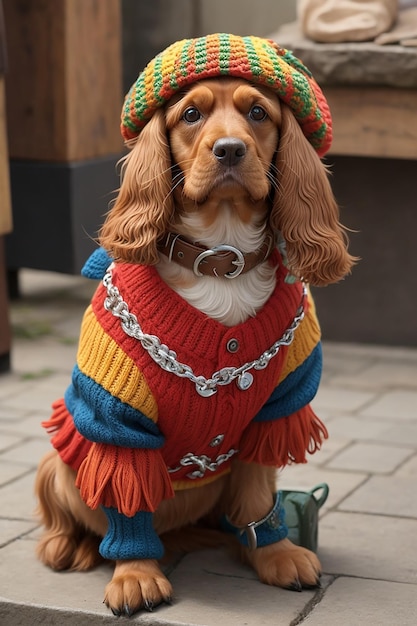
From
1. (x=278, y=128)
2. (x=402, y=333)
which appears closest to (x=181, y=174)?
(x=278, y=128)

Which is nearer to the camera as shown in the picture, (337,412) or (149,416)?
(149,416)

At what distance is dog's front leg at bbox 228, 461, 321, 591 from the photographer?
3053 millimetres

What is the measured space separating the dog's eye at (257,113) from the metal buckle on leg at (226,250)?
0.32 meters

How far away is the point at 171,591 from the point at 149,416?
1.54ft

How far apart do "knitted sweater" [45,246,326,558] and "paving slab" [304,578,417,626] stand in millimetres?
387

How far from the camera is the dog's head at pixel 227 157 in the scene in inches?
106

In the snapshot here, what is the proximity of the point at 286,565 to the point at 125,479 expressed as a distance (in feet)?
1.69

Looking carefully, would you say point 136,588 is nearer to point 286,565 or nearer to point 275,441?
point 286,565

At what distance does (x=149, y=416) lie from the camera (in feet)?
9.37

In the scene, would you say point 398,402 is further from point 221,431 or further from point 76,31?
point 76,31

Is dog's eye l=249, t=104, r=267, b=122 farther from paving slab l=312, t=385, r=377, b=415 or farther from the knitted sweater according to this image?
paving slab l=312, t=385, r=377, b=415

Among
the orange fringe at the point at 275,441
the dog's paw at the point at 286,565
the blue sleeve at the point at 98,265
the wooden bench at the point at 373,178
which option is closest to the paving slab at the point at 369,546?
the dog's paw at the point at 286,565

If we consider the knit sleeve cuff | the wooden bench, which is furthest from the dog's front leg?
the wooden bench

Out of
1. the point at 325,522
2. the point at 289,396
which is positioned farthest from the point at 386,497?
the point at 289,396
